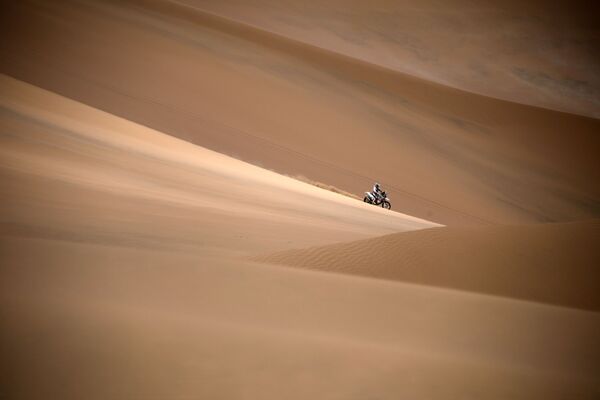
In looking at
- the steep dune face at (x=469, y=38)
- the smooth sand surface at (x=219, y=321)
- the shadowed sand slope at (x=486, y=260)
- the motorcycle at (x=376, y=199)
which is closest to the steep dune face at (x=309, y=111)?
the steep dune face at (x=469, y=38)

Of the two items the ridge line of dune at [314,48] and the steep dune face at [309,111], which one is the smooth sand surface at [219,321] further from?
the ridge line of dune at [314,48]

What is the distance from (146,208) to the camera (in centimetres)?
636

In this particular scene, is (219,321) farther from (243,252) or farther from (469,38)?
(469,38)

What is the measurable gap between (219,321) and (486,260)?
11.6 ft

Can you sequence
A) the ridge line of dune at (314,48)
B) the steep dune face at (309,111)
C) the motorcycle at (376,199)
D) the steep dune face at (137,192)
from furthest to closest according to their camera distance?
1. the ridge line of dune at (314,48)
2. the steep dune face at (309,111)
3. the motorcycle at (376,199)
4. the steep dune face at (137,192)

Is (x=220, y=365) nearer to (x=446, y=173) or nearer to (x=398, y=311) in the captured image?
(x=398, y=311)

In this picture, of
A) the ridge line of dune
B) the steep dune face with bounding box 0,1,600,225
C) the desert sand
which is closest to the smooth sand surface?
the desert sand

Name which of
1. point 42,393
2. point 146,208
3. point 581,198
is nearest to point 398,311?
point 42,393

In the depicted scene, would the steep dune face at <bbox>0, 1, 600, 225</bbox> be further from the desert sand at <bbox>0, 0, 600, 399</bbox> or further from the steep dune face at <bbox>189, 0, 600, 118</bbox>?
the steep dune face at <bbox>189, 0, 600, 118</bbox>

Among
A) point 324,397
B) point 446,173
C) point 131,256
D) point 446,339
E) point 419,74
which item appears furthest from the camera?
point 419,74

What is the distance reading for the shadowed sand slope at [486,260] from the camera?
5.22m

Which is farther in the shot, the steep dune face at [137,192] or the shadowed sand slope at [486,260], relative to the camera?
the steep dune face at [137,192]

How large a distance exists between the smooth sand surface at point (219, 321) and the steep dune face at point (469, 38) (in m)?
18.5

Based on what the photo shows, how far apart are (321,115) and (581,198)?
7.78 metres
